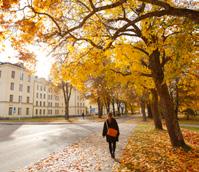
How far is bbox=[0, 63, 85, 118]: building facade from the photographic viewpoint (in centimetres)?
6141

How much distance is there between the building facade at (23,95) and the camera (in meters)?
61.4

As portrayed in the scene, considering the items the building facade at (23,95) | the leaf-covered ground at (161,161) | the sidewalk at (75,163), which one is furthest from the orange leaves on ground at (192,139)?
the building facade at (23,95)

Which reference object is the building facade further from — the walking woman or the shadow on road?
the walking woman

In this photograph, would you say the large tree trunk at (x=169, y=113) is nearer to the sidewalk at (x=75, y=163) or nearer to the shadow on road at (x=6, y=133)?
the sidewalk at (x=75, y=163)

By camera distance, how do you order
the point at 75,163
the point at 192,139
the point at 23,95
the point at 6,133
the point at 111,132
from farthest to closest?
the point at 23,95
the point at 6,133
the point at 192,139
the point at 111,132
the point at 75,163

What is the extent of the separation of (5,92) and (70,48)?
5485 cm

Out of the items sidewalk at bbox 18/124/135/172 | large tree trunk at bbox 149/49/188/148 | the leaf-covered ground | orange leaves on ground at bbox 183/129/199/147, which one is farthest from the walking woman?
orange leaves on ground at bbox 183/129/199/147

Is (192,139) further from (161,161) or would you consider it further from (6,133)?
(6,133)

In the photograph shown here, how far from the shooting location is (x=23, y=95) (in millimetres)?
69312

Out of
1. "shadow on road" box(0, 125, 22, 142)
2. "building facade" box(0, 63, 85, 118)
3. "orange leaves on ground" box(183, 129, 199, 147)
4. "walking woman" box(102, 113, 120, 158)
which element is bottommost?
"orange leaves on ground" box(183, 129, 199, 147)

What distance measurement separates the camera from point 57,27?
1032cm

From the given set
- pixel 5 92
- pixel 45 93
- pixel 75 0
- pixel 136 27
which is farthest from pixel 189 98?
pixel 45 93

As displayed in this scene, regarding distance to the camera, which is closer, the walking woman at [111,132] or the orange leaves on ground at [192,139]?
the walking woman at [111,132]

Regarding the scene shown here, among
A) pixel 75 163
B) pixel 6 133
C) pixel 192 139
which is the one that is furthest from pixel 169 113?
pixel 6 133
